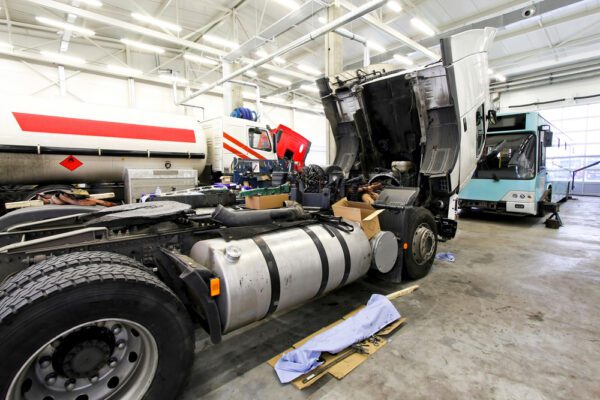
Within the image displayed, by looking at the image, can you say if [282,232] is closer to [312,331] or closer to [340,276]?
[340,276]

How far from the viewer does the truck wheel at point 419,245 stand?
2.97 meters

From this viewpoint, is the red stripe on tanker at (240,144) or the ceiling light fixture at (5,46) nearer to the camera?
the red stripe on tanker at (240,144)

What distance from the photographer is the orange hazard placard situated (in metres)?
4.75

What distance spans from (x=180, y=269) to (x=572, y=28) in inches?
562

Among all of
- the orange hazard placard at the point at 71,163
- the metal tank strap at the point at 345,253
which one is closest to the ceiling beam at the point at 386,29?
the metal tank strap at the point at 345,253

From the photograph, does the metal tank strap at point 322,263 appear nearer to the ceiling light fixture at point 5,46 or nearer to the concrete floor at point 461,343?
the concrete floor at point 461,343

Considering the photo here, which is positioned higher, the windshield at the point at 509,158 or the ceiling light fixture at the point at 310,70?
the ceiling light fixture at the point at 310,70

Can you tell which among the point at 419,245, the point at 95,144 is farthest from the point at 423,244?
the point at 95,144

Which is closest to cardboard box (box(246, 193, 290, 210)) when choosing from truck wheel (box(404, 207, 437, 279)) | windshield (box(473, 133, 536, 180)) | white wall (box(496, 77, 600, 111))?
truck wheel (box(404, 207, 437, 279))

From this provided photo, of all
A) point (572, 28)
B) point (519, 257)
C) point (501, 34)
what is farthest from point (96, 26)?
point (572, 28)

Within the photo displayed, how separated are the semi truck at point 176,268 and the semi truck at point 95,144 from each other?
368 centimetres

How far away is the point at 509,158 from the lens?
623cm

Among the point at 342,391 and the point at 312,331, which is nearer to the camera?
the point at 342,391

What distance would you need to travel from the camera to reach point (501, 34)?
1019 cm
